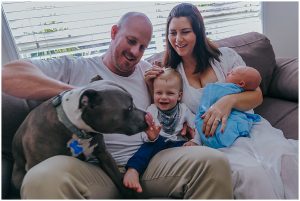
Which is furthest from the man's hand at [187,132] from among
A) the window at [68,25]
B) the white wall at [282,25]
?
the white wall at [282,25]

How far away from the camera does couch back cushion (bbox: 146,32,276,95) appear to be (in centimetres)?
145

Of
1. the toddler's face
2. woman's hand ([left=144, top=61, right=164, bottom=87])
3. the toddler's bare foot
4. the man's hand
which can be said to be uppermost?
woman's hand ([left=144, top=61, right=164, bottom=87])

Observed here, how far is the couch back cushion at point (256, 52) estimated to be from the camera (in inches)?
57.2

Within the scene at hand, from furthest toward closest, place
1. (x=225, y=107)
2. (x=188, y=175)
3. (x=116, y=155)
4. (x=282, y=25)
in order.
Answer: (x=282, y=25) < (x=225, y=107) < (x=116, y=155) < (x=188, y=175)

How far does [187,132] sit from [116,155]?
10.7 inches

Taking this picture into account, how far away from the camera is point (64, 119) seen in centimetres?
89

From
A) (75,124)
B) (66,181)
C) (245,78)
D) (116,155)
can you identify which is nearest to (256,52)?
(245,78)

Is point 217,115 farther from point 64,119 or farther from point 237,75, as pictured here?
point 64,119

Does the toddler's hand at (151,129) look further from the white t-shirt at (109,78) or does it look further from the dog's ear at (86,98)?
the dog's ear at (86,98)

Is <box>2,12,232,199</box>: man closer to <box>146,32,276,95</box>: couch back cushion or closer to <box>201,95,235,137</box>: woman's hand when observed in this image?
<box>201,95,235,137</box>: woman's hand

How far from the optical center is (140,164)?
0.99m

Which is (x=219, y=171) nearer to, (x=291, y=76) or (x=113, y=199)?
(x=113, y=199)

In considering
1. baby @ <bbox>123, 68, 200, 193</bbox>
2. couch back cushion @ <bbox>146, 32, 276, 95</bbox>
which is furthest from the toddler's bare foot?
couch back cushion @ <bbox>146, 32, 276, 95</bbox>

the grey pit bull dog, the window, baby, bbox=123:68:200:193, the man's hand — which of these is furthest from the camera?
the window
